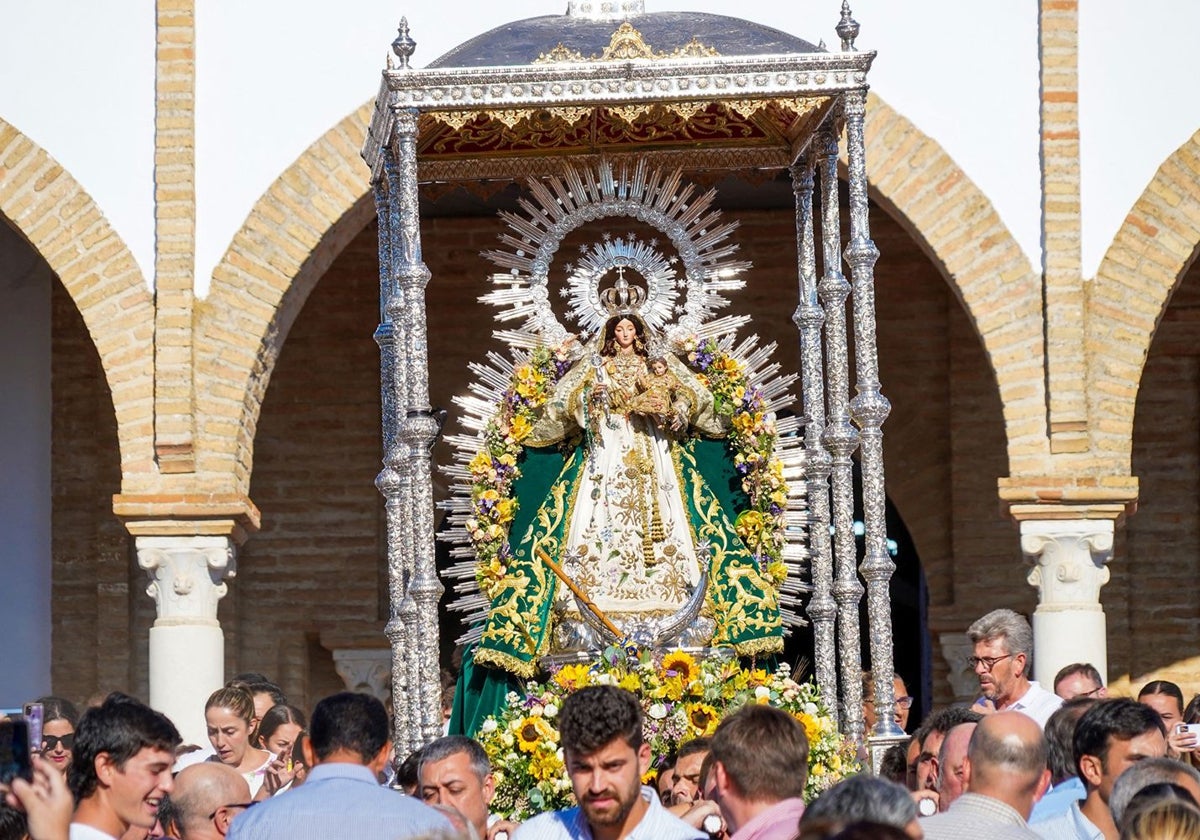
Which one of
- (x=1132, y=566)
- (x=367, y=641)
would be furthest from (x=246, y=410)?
(x=1132, y=566)

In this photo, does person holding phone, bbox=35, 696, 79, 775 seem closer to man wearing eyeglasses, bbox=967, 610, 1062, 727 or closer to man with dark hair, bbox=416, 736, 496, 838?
man with dark hair, bbox=416, 736, 496, 838

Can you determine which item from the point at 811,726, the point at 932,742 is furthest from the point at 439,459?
the point at 932,742

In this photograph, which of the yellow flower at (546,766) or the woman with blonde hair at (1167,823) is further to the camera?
the yellow flower at (546,766)

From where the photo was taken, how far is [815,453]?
10.1m

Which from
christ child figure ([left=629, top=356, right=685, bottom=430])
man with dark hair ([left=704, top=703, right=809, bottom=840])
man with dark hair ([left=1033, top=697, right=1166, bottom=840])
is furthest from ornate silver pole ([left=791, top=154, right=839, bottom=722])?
man with dark hair ([left=704, top=703, right=809, bottom=840])

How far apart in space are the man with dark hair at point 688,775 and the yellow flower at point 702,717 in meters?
1.07

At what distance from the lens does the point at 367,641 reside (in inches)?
553

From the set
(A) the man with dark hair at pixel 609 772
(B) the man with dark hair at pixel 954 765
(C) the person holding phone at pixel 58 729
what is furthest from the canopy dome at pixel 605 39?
(A) the man with dark hair at pixel 609 772

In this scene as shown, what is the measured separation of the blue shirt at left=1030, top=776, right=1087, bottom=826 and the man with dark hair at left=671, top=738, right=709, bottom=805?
3.96 feet

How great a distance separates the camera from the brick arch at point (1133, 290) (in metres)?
11.4

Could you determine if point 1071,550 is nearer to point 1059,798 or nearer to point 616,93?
point 616,93

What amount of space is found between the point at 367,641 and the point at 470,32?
155 inches

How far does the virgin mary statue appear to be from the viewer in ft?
32.9

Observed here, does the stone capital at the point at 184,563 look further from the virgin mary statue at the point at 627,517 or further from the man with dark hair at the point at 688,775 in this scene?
the man with dark hair at the point at 688,775
